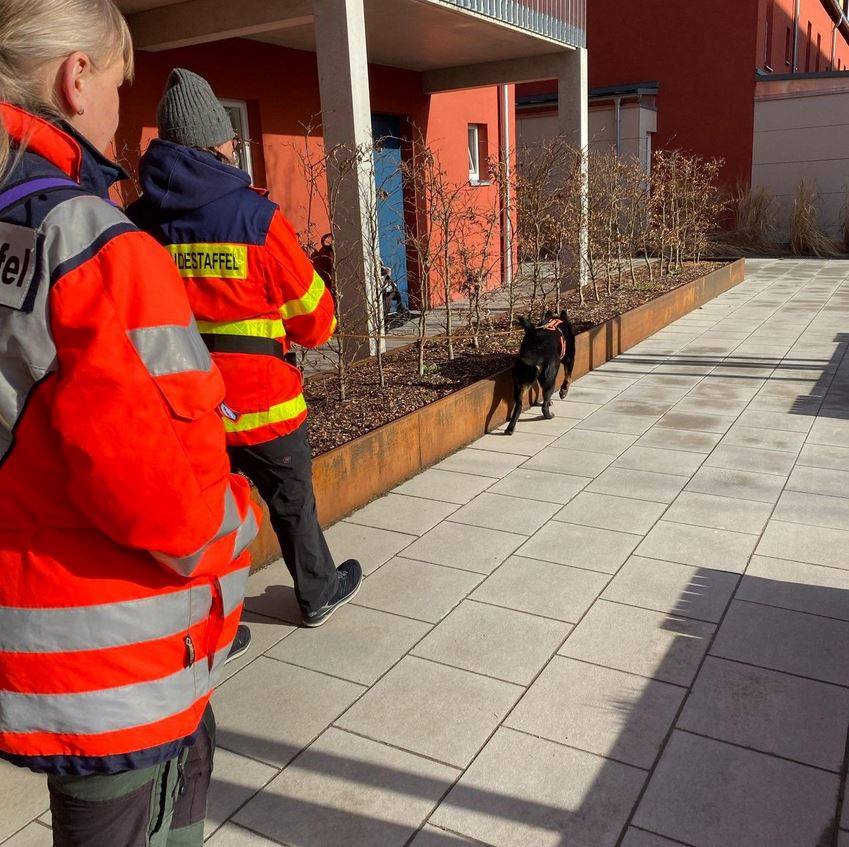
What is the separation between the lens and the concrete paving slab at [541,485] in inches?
193

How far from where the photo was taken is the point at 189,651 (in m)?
1.37

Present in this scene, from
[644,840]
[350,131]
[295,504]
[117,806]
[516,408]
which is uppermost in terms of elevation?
[350,131]

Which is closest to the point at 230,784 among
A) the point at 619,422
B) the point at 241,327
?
the point at 241,327

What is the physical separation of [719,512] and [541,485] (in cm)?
108

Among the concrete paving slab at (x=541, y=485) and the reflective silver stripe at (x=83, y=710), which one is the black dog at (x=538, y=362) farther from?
the reflective silver stripe at (x=83, y=710)

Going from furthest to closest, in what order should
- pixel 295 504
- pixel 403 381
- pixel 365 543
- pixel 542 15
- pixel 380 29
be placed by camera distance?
pixel 542 15 < pixel 380 29 < pixel 403 381 < pixel 365 543 < pixel 295 504

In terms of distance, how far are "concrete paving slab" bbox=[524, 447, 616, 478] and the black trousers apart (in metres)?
2.31

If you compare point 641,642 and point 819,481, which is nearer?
point 641,642

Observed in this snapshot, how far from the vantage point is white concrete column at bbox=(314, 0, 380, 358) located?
652 cm

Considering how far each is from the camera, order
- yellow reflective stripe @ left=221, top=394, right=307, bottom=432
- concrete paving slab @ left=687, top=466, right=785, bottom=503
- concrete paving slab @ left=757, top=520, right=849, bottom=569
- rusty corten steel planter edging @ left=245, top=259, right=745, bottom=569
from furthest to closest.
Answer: concrete paving slab @ left=687, top=466, right=785, bottom=503
rusty corten steel planter edging @ left=245, top=259, right=745, bottom=569
concrete paving slab @ left=757, top=520, right=849, bottom=569
yellow reflective stripe @ left=221, top=394, right=307, bottom=432

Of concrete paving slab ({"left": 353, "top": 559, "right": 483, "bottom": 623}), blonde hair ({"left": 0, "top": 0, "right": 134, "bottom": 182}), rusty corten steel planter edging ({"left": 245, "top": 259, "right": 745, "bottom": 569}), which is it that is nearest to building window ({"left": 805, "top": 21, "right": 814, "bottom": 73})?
rusty corten steel planter edging ({"left": 245, "top": 259, "right": 745, "bottom": 569})

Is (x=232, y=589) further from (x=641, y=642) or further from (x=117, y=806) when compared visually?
(x=641, y=642)

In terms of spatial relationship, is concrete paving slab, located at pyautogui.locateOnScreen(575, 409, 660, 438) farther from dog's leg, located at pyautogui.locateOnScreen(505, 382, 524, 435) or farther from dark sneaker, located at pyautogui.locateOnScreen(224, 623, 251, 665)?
dark sneaker, located at pyautogui.locateOnScreen(224, 623, 251, 665)

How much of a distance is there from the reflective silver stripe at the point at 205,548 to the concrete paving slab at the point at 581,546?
282 cm
